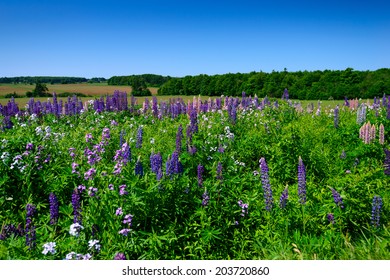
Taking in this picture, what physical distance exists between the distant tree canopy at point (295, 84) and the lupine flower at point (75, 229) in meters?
11.3

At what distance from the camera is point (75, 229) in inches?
121

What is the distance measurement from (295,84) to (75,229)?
91.2ft

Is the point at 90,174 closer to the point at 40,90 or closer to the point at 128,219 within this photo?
the point at 128,219

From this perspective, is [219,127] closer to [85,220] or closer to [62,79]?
[85,220]

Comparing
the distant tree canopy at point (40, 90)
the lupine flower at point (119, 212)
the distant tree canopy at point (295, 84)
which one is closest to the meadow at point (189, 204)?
the lupine flower at point (119, 212)

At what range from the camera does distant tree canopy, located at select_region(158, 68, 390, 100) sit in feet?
67.3

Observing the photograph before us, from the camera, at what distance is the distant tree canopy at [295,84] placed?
67.3 ft

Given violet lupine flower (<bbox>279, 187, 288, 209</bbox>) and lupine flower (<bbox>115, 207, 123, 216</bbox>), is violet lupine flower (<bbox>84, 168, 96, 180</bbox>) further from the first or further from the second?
violet lupine flower (<bbox>279, 187, 288, 209</bbox>)

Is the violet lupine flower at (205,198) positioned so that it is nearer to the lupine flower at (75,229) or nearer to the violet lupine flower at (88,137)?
the lupine flower at (75,229)

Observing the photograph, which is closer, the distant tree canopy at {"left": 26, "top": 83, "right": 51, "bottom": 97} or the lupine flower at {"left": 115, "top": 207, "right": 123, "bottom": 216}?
the lupine flower at {"left": 115, "top": 207, "right": 123, "bottom": 216}

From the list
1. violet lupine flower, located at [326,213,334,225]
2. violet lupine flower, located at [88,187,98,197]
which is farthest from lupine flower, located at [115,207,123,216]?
violet lupine flower, located at [326,213,334,225]

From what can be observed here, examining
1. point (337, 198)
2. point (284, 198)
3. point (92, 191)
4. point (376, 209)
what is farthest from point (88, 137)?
point (376, 209)

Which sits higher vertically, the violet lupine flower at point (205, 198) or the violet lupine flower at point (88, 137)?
the violet lupine flower at point (88, 137)

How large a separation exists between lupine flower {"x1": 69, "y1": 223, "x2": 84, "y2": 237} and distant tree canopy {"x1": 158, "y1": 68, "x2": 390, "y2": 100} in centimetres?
1132
